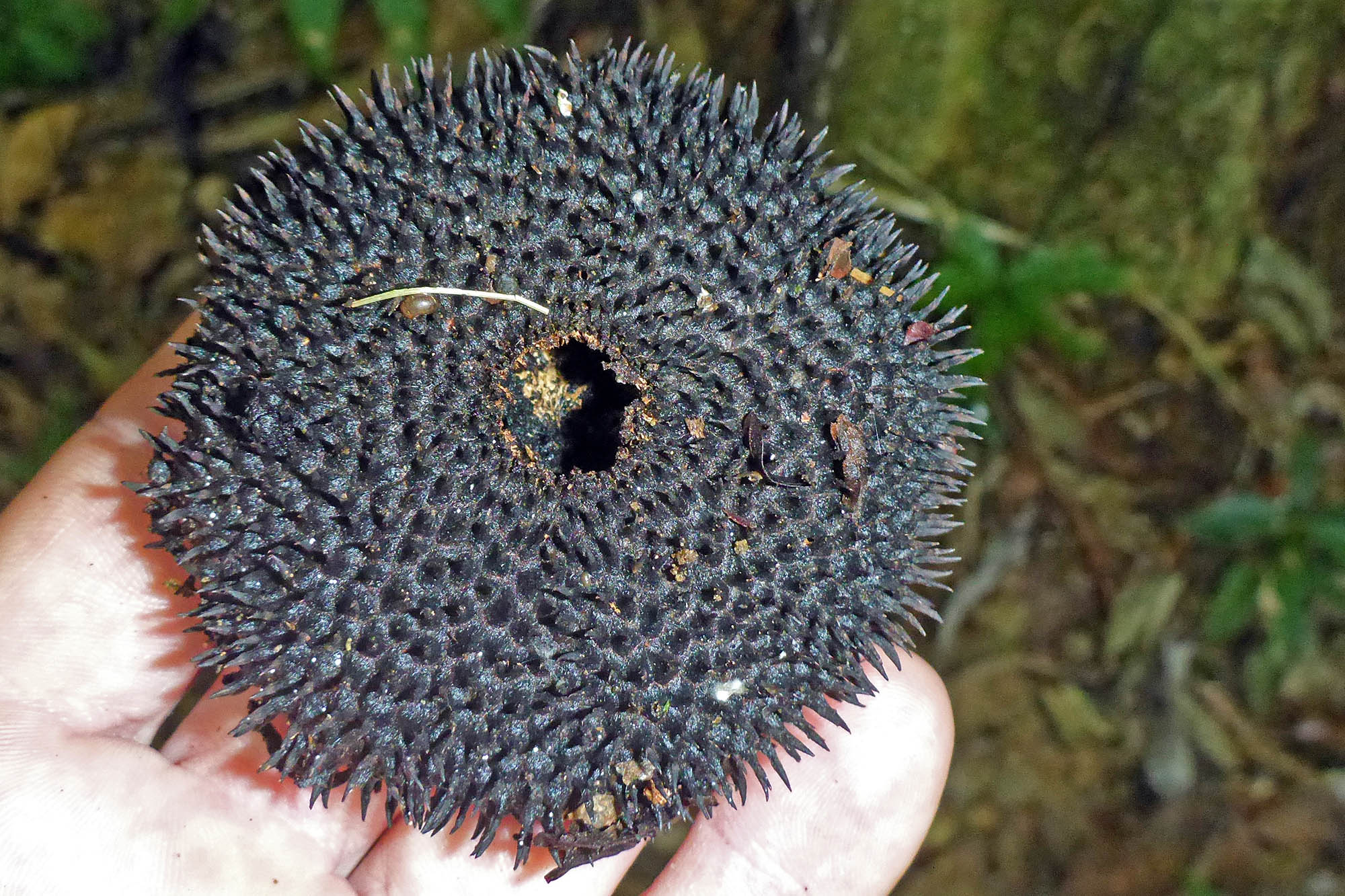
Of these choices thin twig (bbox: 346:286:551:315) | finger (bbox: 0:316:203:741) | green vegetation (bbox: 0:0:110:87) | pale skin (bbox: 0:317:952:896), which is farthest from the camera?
green vegetation (bbox: 0:0:110:87)

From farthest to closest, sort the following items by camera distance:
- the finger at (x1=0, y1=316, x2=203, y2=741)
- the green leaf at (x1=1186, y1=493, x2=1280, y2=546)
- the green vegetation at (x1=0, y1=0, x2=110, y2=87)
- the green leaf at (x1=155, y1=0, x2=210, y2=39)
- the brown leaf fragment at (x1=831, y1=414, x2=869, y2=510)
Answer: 1. the green vegetation at (x1=0, y1=0, x2=110, y2=87)
2. the green leaf at (x1=155, y1=0, x2=210, y2=39)
3. the green leaf at (x1=1186, y1=493, x2=1280, y2=546)
4. the finger at (x1=0, y1=316, x2=203, y2=741)
5. the brown leaf fragment at (x1=831, y1=414, x2=869, y2=510)

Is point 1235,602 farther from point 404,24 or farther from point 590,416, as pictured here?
point 404,24

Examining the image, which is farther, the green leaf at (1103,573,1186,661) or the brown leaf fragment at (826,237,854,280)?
the green leaf at (1103,573,1186,661)

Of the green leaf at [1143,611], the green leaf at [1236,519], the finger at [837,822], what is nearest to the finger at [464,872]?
the finger at [837,822]

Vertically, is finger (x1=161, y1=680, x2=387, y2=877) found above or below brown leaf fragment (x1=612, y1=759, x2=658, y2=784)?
below

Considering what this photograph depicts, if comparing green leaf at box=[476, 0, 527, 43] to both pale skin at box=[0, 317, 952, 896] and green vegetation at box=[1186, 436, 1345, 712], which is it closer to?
pale skin at box=[0, 317, 952, 896]

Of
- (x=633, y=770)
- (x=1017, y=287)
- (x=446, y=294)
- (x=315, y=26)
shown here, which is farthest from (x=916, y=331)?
(x=315, y=26)

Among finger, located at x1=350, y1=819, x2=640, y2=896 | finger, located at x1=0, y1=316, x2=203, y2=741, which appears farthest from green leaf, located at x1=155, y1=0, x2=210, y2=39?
finger, located at x1=350, y1=819, x2=640, y2=896

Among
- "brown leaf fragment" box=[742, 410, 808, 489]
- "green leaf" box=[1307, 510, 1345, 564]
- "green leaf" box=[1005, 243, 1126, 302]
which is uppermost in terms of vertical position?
"green leaf" box=[1005, 243, 1126, 302]
